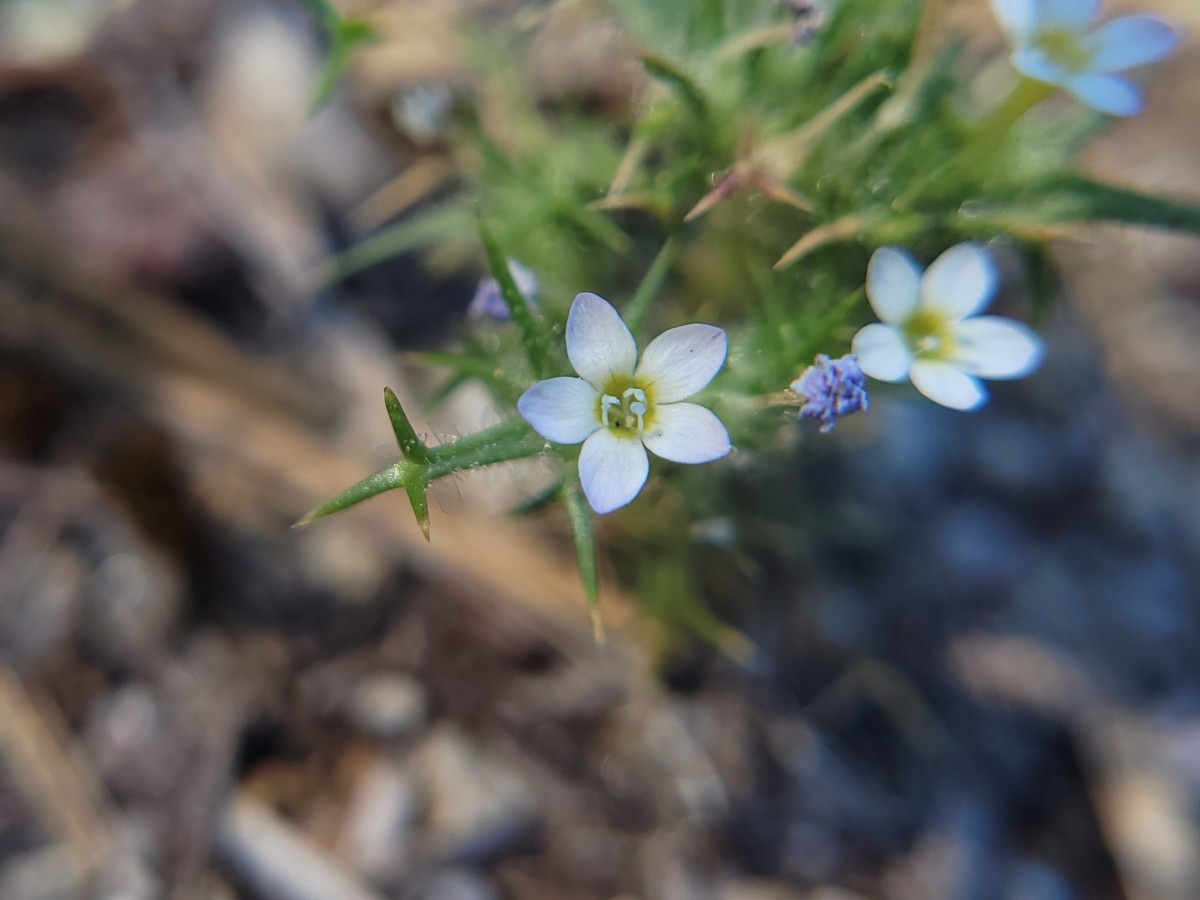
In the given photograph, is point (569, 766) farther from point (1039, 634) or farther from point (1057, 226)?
point (1057, 226)

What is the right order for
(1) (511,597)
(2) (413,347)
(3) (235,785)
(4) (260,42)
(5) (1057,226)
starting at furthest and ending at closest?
(4) (260,42) → (2) (413,347) → (1) (511,597) → (3) (235,785) → (5) (1057,226)

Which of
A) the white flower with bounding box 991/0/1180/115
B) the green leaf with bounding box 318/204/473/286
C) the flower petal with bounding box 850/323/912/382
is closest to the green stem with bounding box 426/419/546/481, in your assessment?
the flower petal with bounding box 850/323/912/382

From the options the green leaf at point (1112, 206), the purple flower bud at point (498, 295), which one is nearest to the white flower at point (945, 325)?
the green leaf at point (1112, 206)

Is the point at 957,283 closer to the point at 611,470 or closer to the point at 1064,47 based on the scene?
the point at 1064,47

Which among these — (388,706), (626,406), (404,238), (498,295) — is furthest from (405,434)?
(388,706)

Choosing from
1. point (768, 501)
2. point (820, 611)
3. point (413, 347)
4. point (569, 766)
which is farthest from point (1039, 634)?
point (413, 347)
